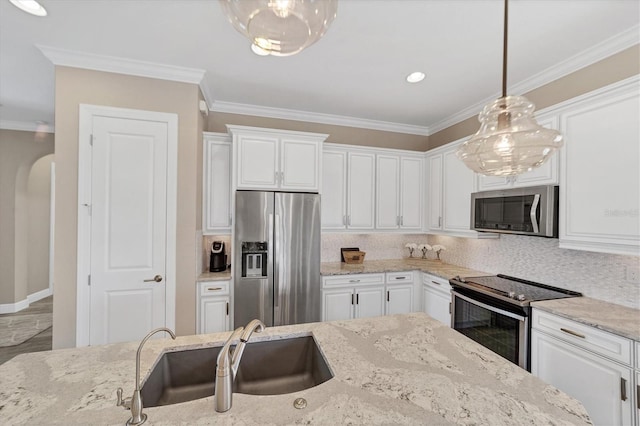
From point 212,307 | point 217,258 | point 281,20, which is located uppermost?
point 281,20

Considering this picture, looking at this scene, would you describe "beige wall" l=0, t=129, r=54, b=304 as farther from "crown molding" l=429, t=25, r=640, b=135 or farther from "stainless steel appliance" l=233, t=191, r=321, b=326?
"crown molding" l=429, t=25, r=640, b=135

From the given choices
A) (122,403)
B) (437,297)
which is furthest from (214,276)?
(437,297)

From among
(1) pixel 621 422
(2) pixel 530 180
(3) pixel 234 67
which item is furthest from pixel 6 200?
(1) pixel 621 422

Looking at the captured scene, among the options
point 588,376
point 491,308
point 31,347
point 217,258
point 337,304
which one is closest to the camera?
point 588,376

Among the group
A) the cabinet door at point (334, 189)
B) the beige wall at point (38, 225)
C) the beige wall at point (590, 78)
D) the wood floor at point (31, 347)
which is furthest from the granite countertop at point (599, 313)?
Result: the beige wall at point (38, 225)

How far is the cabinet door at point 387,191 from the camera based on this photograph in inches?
137

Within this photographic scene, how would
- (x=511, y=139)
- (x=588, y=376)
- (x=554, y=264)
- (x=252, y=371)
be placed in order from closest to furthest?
(x=511, y=139), (x=252, y=371), (x=588, y=376), (x=554, y=264)

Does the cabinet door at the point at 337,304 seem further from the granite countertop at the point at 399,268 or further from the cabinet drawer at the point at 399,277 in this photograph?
the cabinet drawer at the point at 399,277

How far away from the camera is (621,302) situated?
1.97 meters

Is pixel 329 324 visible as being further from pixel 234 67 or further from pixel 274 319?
pixel 234 67

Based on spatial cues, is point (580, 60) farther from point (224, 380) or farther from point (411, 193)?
point (224, 380)

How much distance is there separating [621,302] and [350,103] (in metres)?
2.86

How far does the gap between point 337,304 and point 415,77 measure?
7.86 ft

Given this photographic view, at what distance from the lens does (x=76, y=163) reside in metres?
2.27
